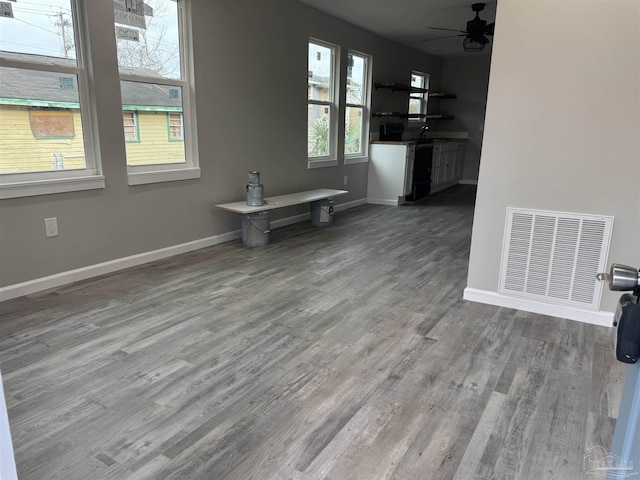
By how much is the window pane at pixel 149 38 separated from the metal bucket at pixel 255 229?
145 centimetres

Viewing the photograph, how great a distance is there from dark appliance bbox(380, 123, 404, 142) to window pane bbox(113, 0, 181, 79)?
409cm

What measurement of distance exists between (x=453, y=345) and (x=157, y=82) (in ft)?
10.3

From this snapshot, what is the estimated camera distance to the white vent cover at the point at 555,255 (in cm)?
281

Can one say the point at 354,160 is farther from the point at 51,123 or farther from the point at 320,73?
the point at 51,123

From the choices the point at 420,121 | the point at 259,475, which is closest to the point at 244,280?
the point at 259,475

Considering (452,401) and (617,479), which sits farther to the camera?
(452,401)

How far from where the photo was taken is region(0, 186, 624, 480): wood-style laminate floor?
5.49 ft

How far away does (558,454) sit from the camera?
1716mm

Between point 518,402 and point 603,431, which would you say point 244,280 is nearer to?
point 518,402

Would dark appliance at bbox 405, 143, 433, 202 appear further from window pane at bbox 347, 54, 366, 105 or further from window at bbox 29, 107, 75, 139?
window at bbox 29, 107, 75, 139

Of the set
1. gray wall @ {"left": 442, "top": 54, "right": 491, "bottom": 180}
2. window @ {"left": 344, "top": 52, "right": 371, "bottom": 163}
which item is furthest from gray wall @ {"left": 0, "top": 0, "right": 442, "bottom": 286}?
gray wall @ {"left": 442, "top": 54, "right": 491, "bottom": 180}

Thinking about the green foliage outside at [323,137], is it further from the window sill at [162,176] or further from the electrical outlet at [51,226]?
the electrical outlet at [51,226]

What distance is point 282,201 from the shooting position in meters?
4.87

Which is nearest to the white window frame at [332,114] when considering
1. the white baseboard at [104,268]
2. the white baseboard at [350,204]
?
the white baseboard at [350,204]
